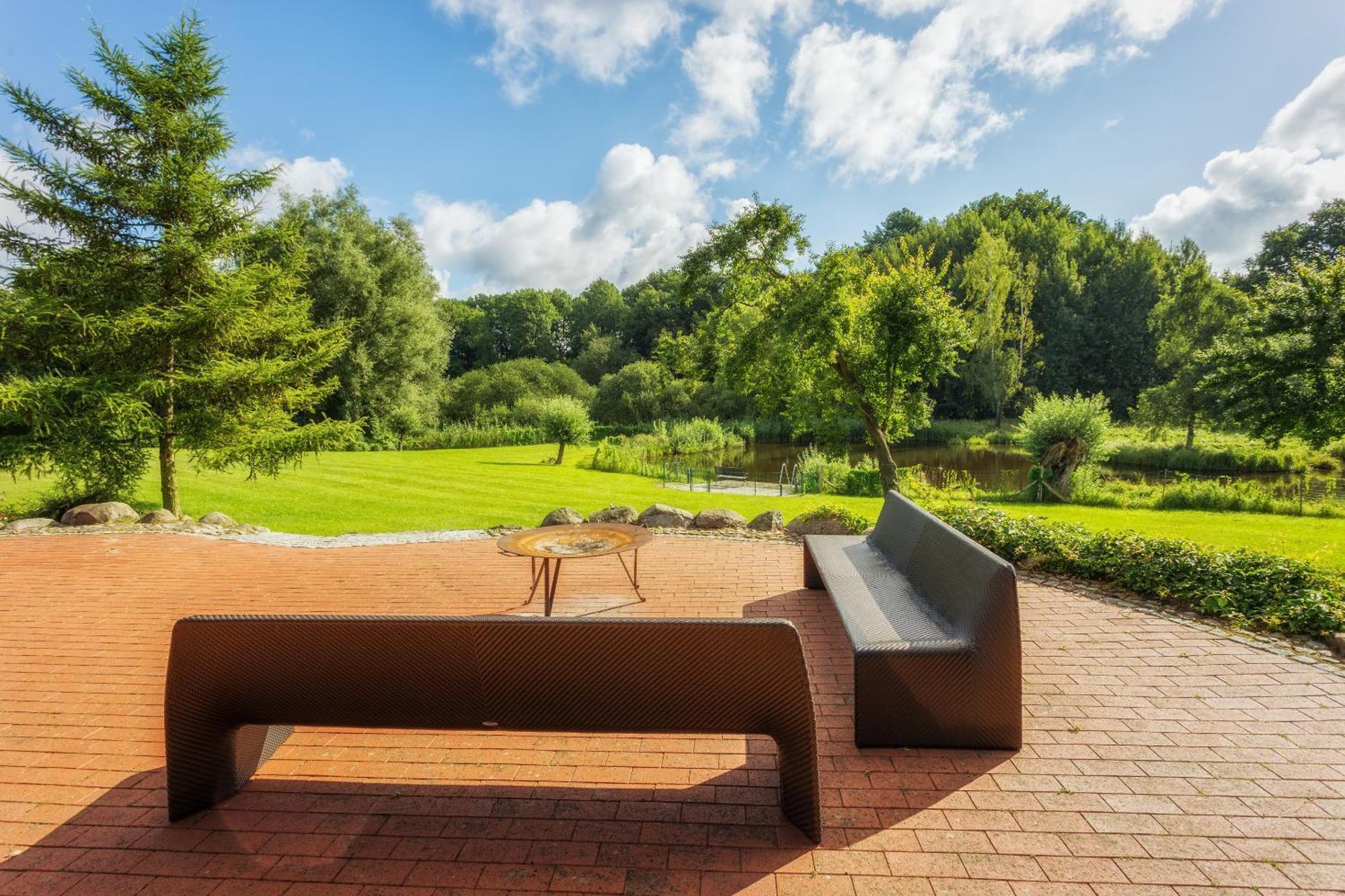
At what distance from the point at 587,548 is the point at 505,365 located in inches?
1438

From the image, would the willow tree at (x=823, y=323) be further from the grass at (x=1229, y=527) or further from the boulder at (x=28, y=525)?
the boulder at (x=28, y=525)

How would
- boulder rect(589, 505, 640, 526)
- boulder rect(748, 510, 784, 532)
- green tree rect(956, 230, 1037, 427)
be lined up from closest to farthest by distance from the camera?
boulder rect(748, 510, 784, 532) < boulder rect(589, 505, 640, 526) < green tree rect(956, 230, 1037, 427)

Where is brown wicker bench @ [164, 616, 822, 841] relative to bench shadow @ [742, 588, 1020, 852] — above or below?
above

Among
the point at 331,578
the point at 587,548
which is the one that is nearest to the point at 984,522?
the point at 587,548

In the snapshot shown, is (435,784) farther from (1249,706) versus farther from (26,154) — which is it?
(26,154)

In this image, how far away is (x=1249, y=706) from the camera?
354 centimetres

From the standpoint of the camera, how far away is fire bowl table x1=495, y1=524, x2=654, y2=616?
193 inches

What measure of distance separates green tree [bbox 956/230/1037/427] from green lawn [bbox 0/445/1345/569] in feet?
89.8

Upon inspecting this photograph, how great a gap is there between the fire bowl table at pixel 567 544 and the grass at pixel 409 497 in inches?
166

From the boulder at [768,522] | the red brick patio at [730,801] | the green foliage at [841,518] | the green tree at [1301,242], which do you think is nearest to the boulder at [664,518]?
the boulder at [768,522]

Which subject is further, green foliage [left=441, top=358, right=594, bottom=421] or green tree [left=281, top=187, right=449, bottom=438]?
green foliage [left=441, top=358, right=594, bottom=421]

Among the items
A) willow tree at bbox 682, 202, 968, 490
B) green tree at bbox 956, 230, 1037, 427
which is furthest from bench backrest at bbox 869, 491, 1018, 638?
green tree at bbox 956, 230, 1037, 427

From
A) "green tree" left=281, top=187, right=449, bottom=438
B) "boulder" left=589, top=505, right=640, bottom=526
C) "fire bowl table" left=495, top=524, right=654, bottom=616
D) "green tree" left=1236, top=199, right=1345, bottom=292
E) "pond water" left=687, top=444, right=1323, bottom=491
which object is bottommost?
"pond water" left=687, top=444, right=1323, bottom=491

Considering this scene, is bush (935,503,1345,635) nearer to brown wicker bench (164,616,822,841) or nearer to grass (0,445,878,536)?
grass (0,445,878,536)
